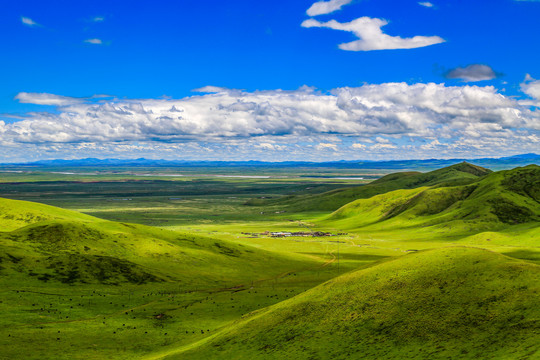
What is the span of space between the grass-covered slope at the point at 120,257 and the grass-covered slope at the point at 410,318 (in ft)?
181

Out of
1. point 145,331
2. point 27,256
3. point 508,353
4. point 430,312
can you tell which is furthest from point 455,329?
point 27,256

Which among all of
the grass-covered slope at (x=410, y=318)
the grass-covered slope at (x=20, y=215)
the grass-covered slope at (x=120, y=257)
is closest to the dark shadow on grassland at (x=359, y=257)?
the grass-covered slope at (x=120, y=257)

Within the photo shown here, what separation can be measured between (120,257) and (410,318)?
320 feet

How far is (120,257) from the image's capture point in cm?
12812

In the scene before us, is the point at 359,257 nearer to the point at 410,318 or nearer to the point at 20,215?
the point at 410,318

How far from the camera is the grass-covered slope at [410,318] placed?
45.3 meters

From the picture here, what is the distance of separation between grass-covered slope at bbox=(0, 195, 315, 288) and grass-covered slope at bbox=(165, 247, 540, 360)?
55244mm

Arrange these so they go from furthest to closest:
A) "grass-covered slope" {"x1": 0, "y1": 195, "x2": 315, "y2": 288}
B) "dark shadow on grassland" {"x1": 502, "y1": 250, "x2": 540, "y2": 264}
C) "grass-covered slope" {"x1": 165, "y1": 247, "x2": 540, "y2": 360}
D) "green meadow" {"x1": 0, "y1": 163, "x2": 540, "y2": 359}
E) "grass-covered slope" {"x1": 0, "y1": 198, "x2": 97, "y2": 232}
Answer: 1. "grass-covered slope" {"x1": 0, "y1": 198, "x2": 97, "y2": 232}
2. "dark shadow on grassland" {"x1": 502, "y1": 250, "x2": 540, "y2": 264}
3. "grass-covered slope" {"x1": 0, "y1": 195, "x2": 315, "y2": 288}
4. "green meadow" {"x1": 0, "y1": 163, "x2": 540, "y2": 359}
5. "grass-covered slope" {"x1": 165, "y1": 247, "x2": 540, "y2": 360}

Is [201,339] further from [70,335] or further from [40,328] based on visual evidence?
[40,328]

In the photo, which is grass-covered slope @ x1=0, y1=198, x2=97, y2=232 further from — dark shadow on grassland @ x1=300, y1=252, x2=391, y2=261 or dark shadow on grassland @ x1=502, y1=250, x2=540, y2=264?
dark shadow on grassland @ x1=502, y1=250, x2=540, y2=264

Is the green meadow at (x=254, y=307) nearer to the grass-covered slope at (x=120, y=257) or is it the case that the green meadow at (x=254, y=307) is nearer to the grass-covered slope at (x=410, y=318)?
the grass-covered slope at (x=410, y=318)

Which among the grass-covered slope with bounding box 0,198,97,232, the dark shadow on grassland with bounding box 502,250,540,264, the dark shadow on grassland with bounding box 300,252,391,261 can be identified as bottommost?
the dark shadow on grassland with bounding box 300,252,391,261

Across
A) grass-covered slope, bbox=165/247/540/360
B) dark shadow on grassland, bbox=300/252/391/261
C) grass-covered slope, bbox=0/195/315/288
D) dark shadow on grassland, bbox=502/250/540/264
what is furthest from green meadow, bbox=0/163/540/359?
dark shadow on grassland, bbox=502/250/540/264

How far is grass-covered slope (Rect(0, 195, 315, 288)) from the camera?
107m
